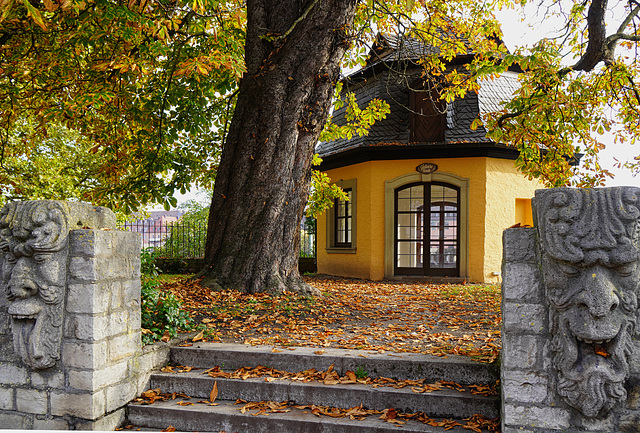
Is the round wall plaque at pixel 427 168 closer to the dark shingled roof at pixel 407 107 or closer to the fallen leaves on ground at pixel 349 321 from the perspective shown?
the dark shingled roof at pixel 407 107

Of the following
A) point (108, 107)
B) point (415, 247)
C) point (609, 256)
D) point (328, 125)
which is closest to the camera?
point (609, 256)

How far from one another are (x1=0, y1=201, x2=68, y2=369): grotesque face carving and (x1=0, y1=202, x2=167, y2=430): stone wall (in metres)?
0.03

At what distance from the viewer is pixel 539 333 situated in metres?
2.81

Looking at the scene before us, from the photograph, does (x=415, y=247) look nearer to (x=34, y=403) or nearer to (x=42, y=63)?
(x=42, y=63)

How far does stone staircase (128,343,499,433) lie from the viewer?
10.8ft

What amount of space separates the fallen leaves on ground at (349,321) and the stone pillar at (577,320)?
0.92 metres

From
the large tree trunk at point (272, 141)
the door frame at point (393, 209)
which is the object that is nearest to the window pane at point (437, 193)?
the door frame at point (393, 209)

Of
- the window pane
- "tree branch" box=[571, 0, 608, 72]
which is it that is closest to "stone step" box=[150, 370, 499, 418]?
"tree branch" box=[571, 0, 608, 72]

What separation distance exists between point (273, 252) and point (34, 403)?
12.4 feet

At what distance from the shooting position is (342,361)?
3.86 m

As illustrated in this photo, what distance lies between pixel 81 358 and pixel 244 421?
1281 millimetres

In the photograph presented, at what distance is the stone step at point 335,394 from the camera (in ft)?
10.9

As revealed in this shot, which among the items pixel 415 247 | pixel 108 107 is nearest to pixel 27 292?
pixel 108 107

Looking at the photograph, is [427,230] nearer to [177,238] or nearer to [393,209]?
[393,209]
